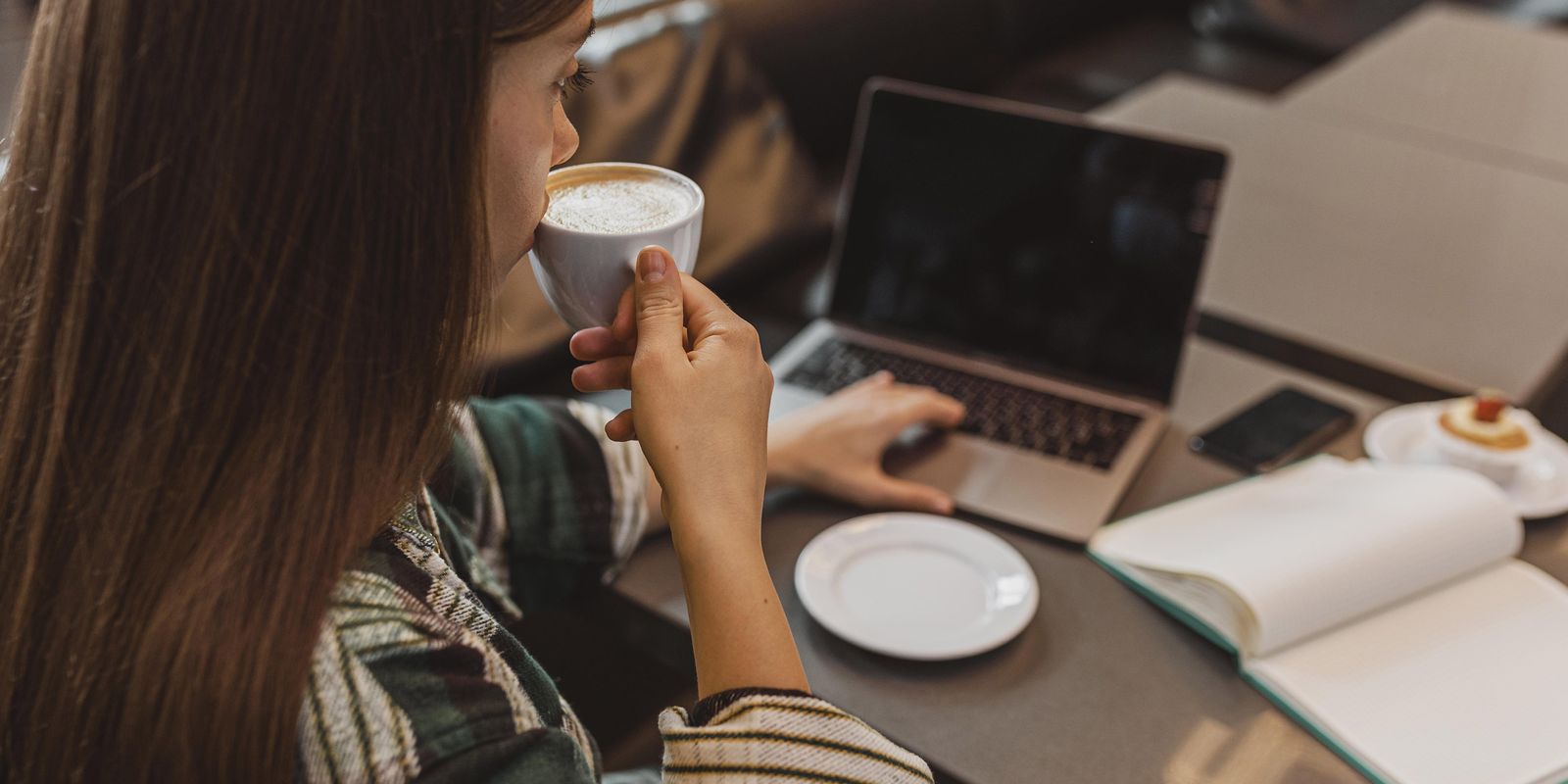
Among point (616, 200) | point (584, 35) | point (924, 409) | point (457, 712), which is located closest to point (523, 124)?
point (584, 35)

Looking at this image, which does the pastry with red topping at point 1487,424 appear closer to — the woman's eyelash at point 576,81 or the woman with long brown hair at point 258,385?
the woman with long brown hair at point 258,385

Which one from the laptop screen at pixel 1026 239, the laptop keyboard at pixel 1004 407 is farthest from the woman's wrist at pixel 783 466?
the laptop screen at pixel 1026 239

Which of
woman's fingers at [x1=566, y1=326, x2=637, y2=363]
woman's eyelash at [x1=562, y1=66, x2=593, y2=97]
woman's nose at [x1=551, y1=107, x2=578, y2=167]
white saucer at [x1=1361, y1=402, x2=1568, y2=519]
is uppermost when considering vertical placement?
woman's eyelash at [x1=562, y1=66, x2=593, y2=97]

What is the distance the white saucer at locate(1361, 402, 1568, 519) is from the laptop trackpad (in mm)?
342

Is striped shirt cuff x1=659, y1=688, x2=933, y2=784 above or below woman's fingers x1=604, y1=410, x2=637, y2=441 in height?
below

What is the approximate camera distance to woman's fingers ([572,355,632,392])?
79cm

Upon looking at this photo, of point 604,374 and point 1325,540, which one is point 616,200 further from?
point 1325,540

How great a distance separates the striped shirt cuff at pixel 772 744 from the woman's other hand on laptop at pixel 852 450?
370 millimetres

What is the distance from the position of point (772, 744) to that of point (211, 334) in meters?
0.34

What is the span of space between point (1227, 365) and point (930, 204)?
347 millimetres

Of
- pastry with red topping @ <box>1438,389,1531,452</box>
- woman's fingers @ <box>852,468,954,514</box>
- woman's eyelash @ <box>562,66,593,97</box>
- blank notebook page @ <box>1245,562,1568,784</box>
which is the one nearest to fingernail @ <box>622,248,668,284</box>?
woman's eyelash @ <box>562,66,593,97</box>

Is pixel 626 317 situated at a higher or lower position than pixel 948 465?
higher

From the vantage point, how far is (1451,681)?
2.89 feet

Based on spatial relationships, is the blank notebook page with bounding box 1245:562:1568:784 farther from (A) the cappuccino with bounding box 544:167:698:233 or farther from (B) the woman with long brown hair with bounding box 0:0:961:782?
(A) the cappuccino with bounding box 544:167:698:233
